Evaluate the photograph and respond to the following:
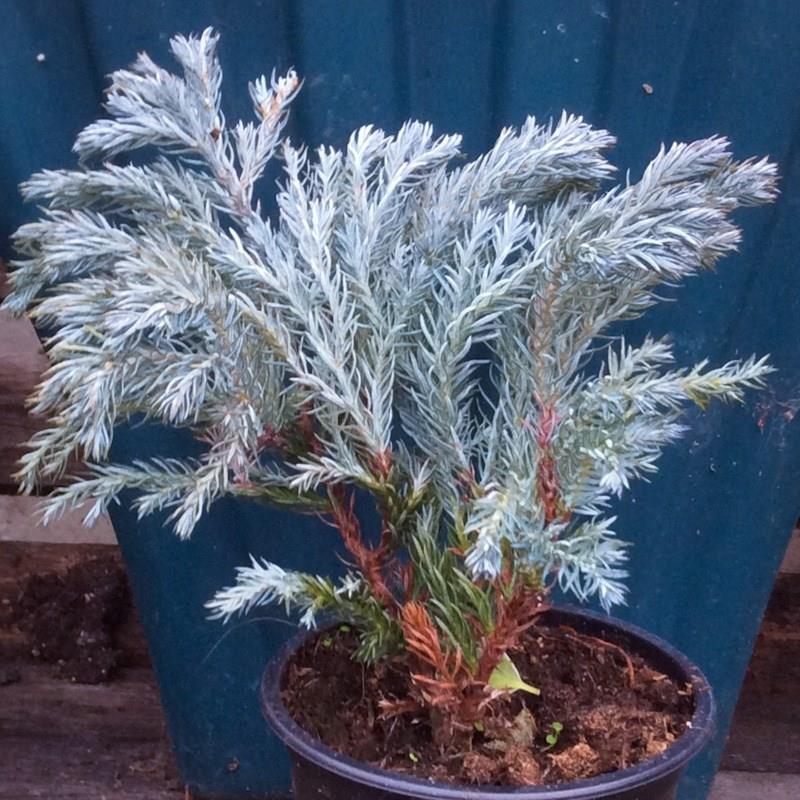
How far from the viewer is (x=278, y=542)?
1.08 metres

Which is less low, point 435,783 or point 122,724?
point 435,783

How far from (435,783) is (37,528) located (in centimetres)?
87

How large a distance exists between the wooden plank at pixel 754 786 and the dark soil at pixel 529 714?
494 mm

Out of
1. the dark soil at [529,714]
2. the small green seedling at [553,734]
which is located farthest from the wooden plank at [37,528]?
the small green seedling at [553,734]

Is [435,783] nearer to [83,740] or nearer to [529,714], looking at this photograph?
[529,714]

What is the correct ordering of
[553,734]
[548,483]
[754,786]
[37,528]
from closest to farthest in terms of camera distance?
1. [548,483]
2. [553,734]
3. [754,786]
4. [37,528]

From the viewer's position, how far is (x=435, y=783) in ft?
2.23

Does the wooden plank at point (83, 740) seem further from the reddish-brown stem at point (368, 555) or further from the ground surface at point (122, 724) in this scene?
the reddish-brown stem at point (368, 555)

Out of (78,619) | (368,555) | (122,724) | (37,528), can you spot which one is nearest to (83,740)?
(122,724)

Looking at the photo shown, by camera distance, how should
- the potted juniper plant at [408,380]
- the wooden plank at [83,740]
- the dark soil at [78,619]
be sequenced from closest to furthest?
the potted juniper plant at [408,380]
the wooden plank at [83,740]
the dark soil at [78,619]

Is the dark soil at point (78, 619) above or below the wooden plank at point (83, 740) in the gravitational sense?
above

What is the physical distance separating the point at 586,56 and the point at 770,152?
0.20m

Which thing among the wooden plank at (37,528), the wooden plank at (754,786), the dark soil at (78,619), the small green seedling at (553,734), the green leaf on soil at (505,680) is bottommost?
the wooden plank at (754,786)

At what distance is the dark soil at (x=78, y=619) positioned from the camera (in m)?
1.31
